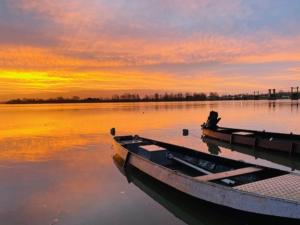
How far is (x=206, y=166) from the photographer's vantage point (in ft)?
41.3

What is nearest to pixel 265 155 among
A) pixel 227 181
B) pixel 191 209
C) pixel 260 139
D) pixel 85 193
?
pixel 260 139

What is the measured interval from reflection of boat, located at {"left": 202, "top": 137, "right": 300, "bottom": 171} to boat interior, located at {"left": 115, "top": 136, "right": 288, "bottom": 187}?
5.57m

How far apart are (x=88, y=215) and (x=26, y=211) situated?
1991 millimetres

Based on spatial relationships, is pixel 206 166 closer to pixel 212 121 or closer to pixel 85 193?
pixel 85 193

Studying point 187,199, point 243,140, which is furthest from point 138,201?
point 243,140

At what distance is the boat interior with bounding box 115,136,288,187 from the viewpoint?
10.0 metres

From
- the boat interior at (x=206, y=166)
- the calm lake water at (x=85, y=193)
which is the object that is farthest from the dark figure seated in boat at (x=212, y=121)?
the boat interior at (x=206, y=166)

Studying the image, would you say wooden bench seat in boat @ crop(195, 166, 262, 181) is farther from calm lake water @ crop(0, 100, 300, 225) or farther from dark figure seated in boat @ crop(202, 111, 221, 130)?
dark figure seated in boat @ crop(202, 111, 221, 130)

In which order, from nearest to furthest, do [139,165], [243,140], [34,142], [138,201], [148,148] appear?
[138,201]
[139,165]
[148,148]
[243,140]
[34,142]

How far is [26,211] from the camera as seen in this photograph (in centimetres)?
977

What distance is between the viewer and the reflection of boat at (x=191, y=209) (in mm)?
8369

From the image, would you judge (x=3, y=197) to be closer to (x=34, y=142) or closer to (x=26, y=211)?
(x=26, y=211)

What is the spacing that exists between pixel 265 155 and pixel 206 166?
798 centimetres

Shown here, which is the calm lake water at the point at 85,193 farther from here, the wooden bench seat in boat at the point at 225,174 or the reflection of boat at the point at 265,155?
the wooden bench seat in boat at the point at 225,174
